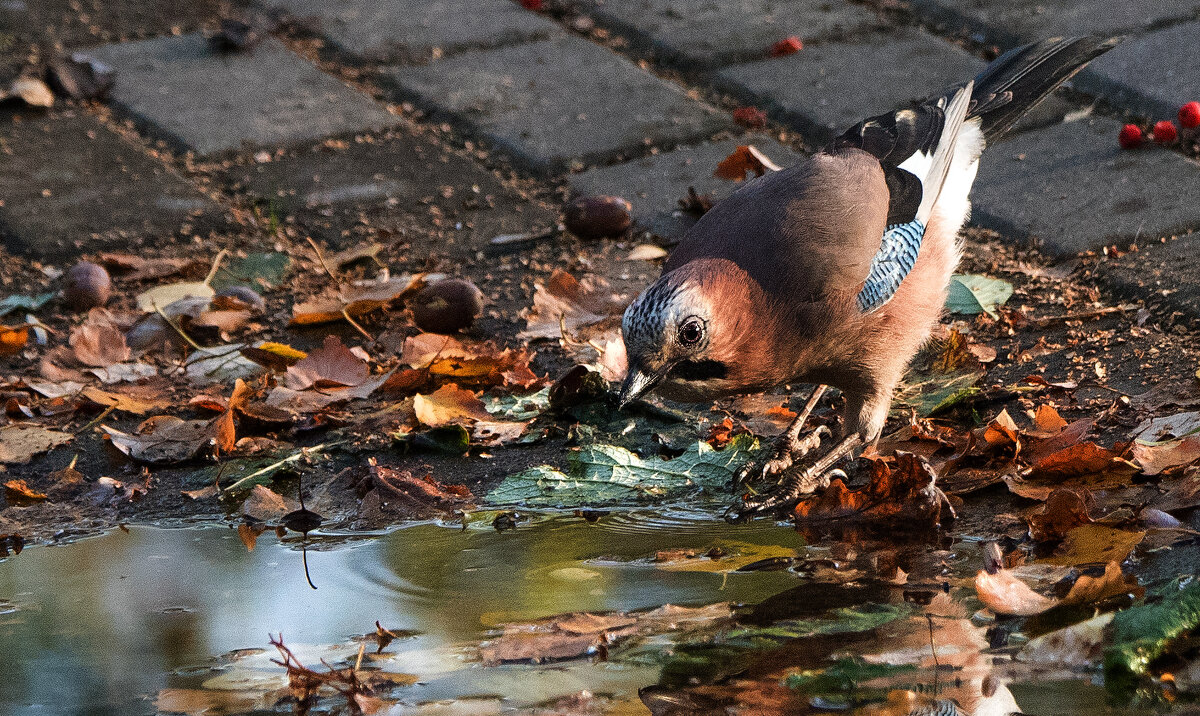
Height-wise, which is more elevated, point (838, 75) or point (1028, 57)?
point (1028, 57)

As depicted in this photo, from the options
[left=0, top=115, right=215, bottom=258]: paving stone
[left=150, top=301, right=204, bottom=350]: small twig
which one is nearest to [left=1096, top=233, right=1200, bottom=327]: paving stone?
[left=150, top=301, right=204, bottom=350]: small twig

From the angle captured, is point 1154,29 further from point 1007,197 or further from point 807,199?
point 807,199

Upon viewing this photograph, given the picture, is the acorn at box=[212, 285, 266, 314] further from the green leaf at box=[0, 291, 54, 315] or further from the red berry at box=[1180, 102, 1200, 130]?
the red berry at box=[1180, 102, 1200, 130]

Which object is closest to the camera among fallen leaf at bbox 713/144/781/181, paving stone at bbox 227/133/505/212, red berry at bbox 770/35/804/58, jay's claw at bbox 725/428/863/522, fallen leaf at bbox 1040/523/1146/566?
fallen leaf at bbox 1040/523/1146/566

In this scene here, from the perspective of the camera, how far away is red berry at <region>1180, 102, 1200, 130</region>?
3924mm

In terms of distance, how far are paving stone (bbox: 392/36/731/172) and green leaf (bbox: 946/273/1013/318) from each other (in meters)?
1.28

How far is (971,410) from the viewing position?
9.72ft

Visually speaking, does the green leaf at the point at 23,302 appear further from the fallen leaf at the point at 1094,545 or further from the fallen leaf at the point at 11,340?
the fallen leaf at the point at 1094,545

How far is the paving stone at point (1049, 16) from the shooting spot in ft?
15.5

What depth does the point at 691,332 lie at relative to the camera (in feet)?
8.02

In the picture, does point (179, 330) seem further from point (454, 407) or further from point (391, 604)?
point (391, 604)

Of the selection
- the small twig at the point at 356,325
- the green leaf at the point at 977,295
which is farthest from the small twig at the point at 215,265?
the green leaf at the point at 977,295

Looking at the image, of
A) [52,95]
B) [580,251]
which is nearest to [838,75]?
[580,251]

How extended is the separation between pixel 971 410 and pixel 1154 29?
240 cm
